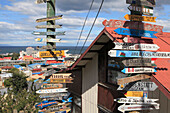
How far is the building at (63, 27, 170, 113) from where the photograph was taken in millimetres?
6215

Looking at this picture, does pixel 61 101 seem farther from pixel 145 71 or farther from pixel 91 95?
pixel 145 71

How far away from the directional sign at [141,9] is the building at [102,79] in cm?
91

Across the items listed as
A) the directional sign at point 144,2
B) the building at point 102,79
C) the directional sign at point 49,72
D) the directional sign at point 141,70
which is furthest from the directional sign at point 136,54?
the directional sign at point 49,72

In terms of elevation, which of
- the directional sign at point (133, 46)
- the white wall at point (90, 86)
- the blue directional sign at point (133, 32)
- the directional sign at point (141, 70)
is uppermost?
the blue directional sign at point (133, 32)

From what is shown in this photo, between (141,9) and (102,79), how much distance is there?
4.17 meters

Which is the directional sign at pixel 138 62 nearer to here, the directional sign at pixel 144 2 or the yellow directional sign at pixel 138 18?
the yellow directional sign at pixel 138 18

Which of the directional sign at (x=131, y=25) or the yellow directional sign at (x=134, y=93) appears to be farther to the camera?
the yellow directional sign at (x=134, y=93)

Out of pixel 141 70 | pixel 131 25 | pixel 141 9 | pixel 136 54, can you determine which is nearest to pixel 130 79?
pixel 141 70

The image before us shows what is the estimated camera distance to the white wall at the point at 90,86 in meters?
9.63

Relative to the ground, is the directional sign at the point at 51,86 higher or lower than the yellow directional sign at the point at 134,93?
lower

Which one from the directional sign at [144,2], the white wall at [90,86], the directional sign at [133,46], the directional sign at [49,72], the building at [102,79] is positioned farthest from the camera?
the white wall at [90,86]

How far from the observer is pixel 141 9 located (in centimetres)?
587

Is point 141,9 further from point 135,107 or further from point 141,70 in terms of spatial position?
point 135,107

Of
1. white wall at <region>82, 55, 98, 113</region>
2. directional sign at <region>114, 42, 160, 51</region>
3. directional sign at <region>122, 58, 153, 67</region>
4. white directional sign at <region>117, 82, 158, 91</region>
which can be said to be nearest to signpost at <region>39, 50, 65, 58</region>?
white wall at <region>82, 55, 98, 113</region>
